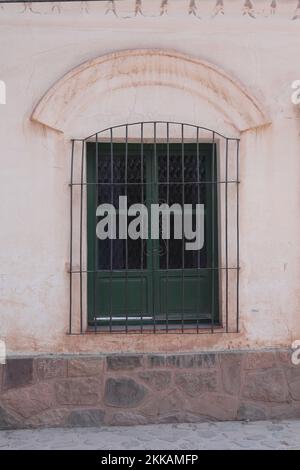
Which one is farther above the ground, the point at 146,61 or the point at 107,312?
the point at 146,61

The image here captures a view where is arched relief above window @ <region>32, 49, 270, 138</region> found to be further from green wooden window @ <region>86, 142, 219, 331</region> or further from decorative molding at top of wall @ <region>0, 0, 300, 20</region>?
decorative molding at top of wall @ <region>0, 0, 300, 20</region>

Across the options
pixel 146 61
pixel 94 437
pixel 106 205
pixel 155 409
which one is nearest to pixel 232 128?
pixel 146 61

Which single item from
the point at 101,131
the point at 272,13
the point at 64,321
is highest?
the point at 272,13

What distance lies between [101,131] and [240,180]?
1238 mm

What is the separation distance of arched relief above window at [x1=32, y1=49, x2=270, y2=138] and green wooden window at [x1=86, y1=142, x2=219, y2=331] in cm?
25

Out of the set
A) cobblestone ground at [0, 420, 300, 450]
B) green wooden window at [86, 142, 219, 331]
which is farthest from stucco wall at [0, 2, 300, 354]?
cobblestone ground at [0, 420, 300, 450]

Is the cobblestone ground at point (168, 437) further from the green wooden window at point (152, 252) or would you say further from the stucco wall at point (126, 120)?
the green wooden window at point (152, 252)

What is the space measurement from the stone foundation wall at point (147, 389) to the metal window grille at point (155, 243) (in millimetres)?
284

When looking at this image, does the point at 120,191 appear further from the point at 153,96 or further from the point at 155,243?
the point at 153,96

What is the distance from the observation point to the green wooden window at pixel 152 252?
15.4 ft

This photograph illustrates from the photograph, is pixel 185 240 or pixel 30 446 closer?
pixel 30 446

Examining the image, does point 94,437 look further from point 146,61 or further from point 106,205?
point 146,61

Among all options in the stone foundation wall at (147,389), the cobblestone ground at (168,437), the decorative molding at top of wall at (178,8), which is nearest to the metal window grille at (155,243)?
the stone foundation wall at (147,389)

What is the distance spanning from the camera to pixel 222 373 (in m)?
4.55
